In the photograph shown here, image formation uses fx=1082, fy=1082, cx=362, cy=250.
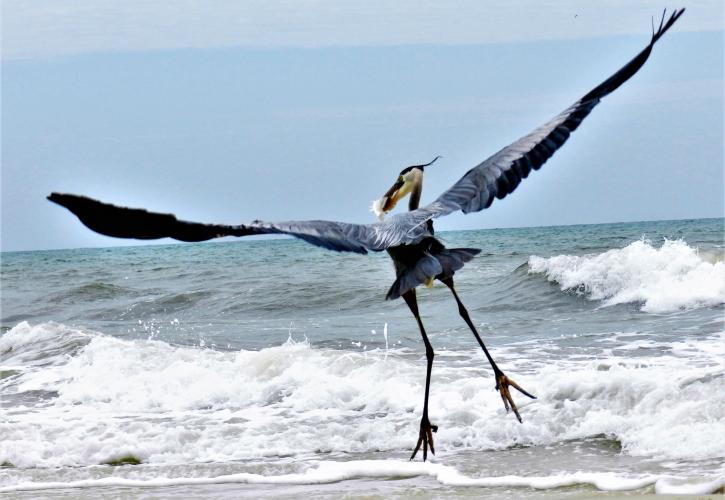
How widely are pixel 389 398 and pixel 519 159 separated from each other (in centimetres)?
450

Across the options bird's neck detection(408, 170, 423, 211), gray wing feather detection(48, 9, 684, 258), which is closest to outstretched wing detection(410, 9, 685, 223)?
gray wing feather detection(48, 9, 684, 258)

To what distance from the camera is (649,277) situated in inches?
679

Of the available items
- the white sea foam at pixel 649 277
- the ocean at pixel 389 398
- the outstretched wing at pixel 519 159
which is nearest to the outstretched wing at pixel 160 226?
the outstretched wing at pixel 519 159

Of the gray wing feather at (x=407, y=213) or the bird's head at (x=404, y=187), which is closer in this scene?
the gray wing feather at (x=407, y=213)

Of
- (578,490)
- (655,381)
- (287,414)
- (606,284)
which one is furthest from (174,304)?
(578,490)

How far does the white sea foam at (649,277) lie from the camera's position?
15672 mm

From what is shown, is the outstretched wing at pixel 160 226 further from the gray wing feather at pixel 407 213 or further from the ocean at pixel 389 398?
the ocean at pixel 389 398

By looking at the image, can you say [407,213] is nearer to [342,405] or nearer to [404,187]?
[404,187]

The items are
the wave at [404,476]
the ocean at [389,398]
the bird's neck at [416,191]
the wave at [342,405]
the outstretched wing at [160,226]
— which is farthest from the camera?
the wave at [342,405]

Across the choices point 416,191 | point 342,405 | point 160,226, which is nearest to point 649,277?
point 342,405

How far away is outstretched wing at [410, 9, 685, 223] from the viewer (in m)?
5.77

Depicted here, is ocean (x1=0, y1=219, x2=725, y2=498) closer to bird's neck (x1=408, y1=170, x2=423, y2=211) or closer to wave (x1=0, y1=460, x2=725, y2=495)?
wave (x1=0, y1=460, x2=725, y2=495)

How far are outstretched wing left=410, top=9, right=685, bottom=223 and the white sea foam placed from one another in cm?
950

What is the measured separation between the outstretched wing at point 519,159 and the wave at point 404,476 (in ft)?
7.40
